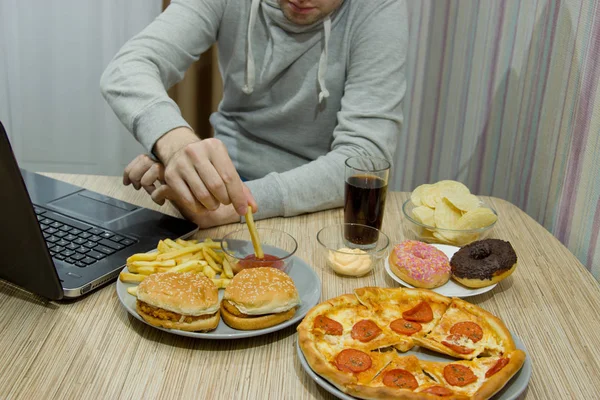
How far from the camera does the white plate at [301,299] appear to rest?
98 cm

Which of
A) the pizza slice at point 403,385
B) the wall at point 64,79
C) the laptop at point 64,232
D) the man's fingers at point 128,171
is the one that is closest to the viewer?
the pizza slice at point 403,385

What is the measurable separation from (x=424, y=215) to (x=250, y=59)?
75cm

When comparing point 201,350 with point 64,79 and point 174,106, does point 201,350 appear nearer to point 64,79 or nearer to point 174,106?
point 174,106

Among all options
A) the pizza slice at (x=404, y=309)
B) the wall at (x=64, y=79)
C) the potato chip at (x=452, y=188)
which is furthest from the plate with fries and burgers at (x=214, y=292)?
the wall at (x=64, y=79)

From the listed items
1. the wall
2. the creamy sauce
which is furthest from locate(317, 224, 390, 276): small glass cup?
the wall

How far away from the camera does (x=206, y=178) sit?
127cm

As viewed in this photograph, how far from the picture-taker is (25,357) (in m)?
0.95

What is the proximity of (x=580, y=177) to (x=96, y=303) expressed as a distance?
111cm

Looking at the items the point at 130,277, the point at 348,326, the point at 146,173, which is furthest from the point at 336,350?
the point at 146,173

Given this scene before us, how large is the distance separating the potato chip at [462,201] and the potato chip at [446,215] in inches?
0.6

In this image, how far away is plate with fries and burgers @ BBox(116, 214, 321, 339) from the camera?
99 centimetres

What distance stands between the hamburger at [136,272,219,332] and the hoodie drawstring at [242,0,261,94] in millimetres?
947

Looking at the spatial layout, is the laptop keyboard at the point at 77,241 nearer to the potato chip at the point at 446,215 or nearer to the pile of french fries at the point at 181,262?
the pile of french fries at the point at 181,262

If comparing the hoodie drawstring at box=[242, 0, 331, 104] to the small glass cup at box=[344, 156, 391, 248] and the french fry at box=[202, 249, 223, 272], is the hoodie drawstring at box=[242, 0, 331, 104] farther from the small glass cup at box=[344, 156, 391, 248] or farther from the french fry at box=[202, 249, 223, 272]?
the french fry at box=[202, 249, 223, 272]
